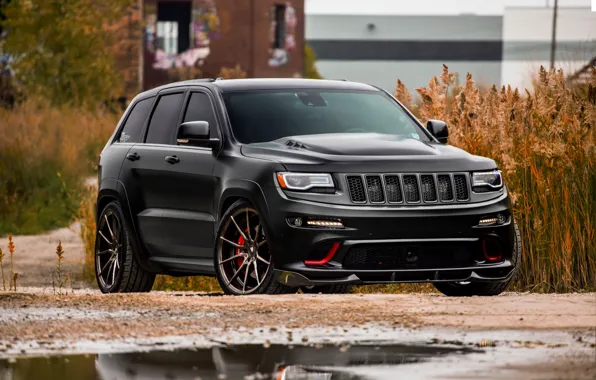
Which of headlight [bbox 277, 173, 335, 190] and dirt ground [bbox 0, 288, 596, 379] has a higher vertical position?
headlight [bbox 277, 173, 335, 190]

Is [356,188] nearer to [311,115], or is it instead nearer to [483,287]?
[311,115]

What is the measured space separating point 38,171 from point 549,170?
1473 centimetres

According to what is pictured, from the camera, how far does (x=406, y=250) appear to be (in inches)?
436

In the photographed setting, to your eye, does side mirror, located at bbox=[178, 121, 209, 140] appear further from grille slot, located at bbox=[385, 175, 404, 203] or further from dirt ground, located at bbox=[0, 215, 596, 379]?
grille slot, located at bbox=[385, 175, 404, 203]

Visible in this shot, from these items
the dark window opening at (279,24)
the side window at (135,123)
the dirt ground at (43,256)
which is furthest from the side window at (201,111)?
the dark window opening at (279,24)

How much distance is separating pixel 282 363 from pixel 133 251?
17.5 ft

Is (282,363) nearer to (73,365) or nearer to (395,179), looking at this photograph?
(73,365)

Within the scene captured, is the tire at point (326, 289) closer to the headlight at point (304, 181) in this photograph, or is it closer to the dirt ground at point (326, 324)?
the dirt ground at point (326, 324)

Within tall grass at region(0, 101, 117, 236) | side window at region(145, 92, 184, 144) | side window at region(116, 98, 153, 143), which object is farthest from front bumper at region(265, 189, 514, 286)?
tall grass at region(0, 101, 117, 236)

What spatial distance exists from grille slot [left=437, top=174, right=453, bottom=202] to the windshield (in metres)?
1.11

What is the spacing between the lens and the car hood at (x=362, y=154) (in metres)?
11.1

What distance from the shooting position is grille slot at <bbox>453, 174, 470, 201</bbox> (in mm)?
11359

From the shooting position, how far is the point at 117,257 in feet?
44.1

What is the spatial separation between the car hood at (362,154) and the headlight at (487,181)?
58 mm
